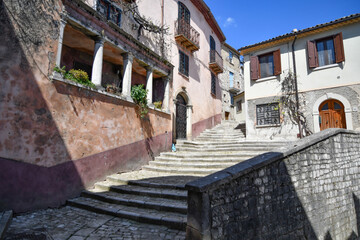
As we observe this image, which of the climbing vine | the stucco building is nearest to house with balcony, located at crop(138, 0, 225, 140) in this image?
the stucco building

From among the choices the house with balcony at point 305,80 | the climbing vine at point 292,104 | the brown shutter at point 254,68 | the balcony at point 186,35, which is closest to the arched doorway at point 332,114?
the house with balcony at point 305,80

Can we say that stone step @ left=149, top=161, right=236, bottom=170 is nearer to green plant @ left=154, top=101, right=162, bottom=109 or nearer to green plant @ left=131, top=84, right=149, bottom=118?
green plant @ left=131, top=84, right=149, bottom=118

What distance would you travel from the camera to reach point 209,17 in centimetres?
1471

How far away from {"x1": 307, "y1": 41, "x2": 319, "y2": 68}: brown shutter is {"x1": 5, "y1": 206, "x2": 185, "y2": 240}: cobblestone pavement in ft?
32.5

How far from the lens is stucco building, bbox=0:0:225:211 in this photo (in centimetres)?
426

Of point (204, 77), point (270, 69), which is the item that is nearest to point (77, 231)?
point (270, 69)

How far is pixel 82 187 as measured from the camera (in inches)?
214

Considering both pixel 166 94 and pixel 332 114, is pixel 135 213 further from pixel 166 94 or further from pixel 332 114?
pixel 332 114

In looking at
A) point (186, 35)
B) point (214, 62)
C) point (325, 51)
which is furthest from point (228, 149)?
point (214, 62)

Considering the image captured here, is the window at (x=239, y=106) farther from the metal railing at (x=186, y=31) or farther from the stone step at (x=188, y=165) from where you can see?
the stone step at (x=188, y=165)

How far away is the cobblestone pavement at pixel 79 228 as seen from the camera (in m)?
3.30

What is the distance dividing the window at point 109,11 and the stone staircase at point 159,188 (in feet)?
19.1

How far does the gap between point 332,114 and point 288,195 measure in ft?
23.5

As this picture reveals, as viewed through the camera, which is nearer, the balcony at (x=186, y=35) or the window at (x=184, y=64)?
the balcony at (x=186, y=35)
